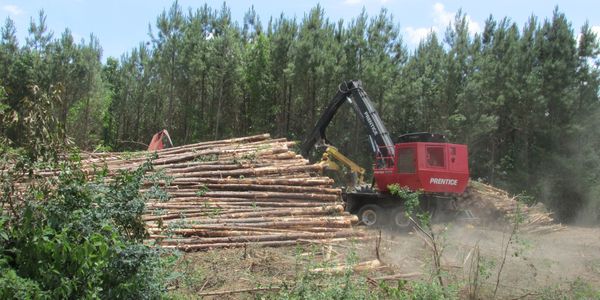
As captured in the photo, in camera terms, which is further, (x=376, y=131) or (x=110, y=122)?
(x=110, y=122)

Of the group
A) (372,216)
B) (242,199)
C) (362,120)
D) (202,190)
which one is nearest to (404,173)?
(372,216)

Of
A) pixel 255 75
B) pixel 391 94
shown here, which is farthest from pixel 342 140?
pixel 255 75

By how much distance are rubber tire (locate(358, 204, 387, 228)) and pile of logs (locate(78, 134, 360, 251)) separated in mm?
2918

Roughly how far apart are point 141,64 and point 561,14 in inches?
901

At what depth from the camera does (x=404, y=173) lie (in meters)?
13.0

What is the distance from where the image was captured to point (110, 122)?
112 feet

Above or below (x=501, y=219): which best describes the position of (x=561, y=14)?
above

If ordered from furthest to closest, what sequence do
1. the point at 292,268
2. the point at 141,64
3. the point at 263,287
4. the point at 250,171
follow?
the point at 141,64 < the point at 250,171 < the point at 292,268 < the point at 263,287

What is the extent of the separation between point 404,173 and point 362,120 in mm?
2491

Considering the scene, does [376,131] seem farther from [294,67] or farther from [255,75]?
[255,75]

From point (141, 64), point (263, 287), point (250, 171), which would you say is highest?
point (141, 64)

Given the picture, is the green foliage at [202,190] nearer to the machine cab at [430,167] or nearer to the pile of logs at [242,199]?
the pile of logs at [242,199]

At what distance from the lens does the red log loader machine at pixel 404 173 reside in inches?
502

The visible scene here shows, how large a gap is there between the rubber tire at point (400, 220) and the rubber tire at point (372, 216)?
32 centimetres
